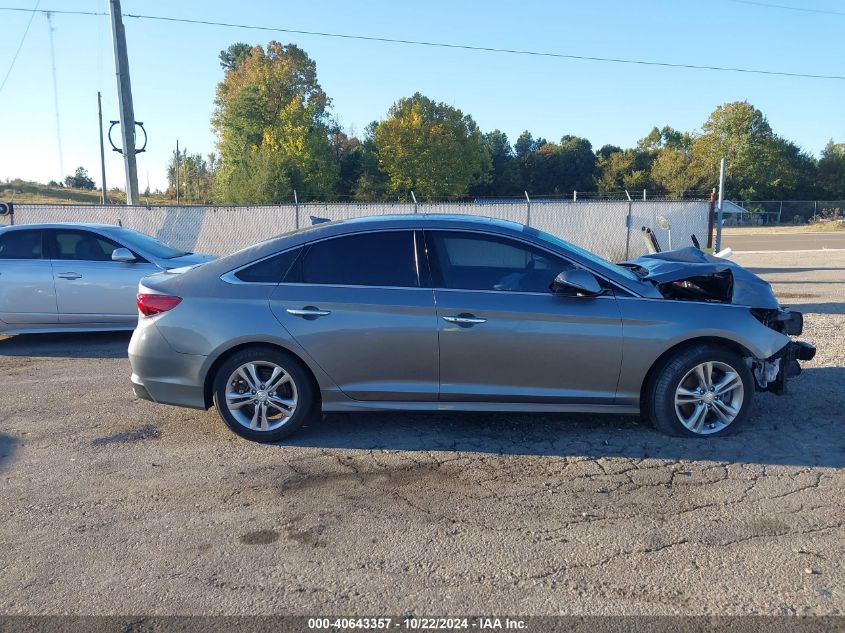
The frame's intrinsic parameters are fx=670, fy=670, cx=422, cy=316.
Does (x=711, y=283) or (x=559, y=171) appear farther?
(x=559, y=171)

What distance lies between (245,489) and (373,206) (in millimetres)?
12032

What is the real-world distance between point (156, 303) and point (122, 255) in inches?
152

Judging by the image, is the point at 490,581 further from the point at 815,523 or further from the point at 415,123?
the point at 415,123

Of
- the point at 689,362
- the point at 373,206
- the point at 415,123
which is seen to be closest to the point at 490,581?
the point at 689,362

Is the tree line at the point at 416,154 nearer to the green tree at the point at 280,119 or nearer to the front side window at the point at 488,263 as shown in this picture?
the green tree at the point at 280,119

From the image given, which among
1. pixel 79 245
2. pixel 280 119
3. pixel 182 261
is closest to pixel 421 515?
pixel 182 261

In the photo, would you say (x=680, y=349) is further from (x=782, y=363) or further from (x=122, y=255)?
(x=122, y=255)

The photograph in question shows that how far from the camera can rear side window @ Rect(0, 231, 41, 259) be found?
27.8 ft

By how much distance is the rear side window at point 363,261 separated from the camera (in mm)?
4918

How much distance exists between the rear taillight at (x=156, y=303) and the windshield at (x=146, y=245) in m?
3.89

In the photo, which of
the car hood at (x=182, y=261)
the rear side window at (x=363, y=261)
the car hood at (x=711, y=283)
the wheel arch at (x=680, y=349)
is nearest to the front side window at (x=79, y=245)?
the car hood at (x=182, y=261)

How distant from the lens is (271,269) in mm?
4984

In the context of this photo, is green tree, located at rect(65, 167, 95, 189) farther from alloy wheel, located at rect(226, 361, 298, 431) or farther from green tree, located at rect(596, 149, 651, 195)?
alloy wheel, located at rect(226, 361, 298, 431)

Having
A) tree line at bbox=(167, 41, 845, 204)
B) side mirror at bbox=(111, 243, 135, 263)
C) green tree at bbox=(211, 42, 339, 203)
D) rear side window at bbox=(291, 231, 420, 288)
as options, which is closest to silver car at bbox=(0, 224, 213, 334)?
side mirror at bbox=(111, 243, 135, 263)
